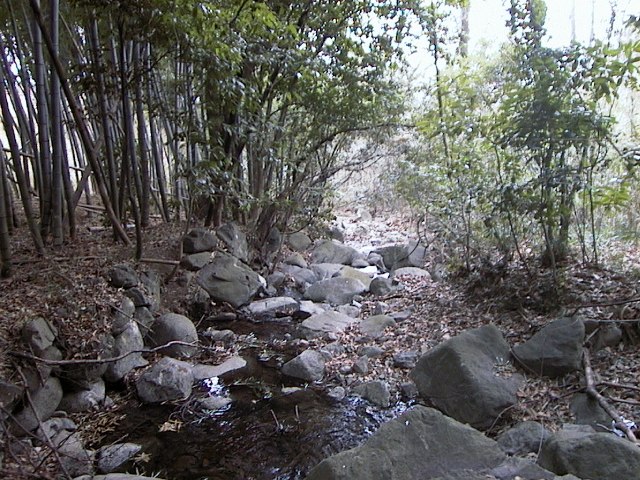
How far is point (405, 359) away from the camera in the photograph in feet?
14.3

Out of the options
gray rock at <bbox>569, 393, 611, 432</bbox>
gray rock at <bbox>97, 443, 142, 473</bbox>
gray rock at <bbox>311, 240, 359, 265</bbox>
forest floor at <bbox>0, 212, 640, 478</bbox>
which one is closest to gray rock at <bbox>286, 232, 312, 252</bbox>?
gray rock at <bbox>311, 240, 359, 265</bbox>

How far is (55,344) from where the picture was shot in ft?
11.9

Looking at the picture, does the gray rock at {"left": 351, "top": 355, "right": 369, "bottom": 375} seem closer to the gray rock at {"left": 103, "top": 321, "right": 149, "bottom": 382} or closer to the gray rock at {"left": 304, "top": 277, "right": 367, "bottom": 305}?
the gray rock at {"left": 103, "top": 321, "right": 149, "bottom": 382}

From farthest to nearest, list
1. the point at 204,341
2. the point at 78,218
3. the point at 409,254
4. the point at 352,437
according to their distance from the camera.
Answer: the point at 409,254
the point at 78,218
the point at 204,341
the point at 352,437

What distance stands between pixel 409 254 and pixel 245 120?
12.9ft

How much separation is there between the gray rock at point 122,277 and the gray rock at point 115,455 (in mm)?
1901

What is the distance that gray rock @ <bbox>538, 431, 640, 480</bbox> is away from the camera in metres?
2.07

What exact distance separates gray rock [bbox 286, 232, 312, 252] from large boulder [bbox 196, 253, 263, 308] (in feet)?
8.10

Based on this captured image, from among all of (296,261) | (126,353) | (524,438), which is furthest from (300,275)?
(524,438)

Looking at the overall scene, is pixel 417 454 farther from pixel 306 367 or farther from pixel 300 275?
pixel 300 275

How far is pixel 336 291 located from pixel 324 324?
1296mm

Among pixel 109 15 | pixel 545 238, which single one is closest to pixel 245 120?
pixel 109 15

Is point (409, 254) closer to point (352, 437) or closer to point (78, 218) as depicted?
point (352, 437)

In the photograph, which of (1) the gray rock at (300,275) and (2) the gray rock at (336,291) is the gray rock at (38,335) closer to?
(2) the gray rock at (336,291)
